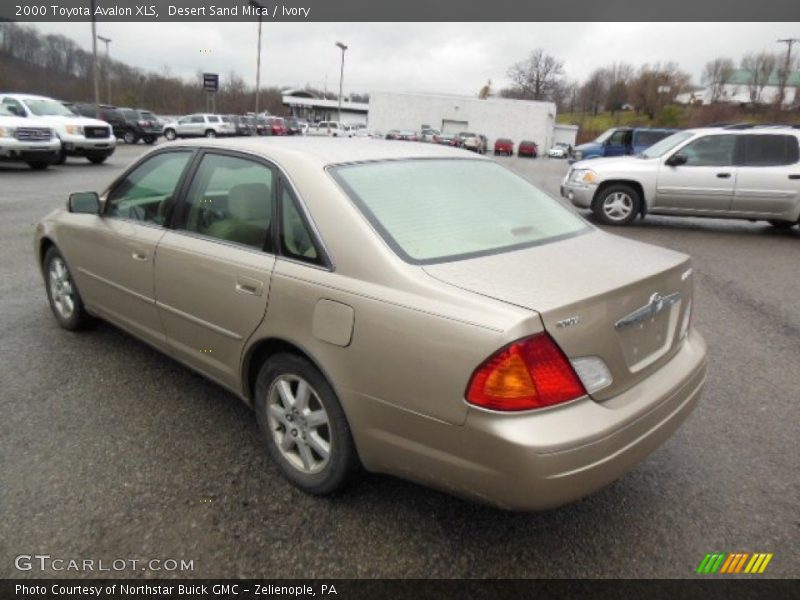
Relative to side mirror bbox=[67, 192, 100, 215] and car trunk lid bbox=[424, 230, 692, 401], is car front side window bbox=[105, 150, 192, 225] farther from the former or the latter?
car trunk lid bbox=[424, 230, 692, 401]

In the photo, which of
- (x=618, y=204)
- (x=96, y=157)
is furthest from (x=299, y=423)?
(x=96, y=157)

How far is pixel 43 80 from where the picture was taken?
205ft

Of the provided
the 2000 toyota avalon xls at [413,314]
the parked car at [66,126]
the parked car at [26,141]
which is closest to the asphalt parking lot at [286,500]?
the 2000 toyota avalon xls at [413,314]

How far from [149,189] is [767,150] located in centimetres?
989

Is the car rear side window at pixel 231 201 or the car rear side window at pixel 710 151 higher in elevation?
the car rear side window at pixel 710 151

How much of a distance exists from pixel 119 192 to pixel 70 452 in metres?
1.75

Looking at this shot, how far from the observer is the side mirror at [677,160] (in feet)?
32.1

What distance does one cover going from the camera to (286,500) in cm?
258

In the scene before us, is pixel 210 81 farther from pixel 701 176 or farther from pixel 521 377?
pixel 521 377

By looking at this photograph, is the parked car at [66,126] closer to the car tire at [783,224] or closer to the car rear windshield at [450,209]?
the car rear windshield at [450,209]

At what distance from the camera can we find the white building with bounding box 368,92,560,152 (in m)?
64.9

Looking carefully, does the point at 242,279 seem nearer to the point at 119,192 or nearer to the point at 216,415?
the point at 216,415

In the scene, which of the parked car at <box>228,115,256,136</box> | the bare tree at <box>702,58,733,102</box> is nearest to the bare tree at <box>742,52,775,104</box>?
the bare tree at <box>702,58,733,102</box>
